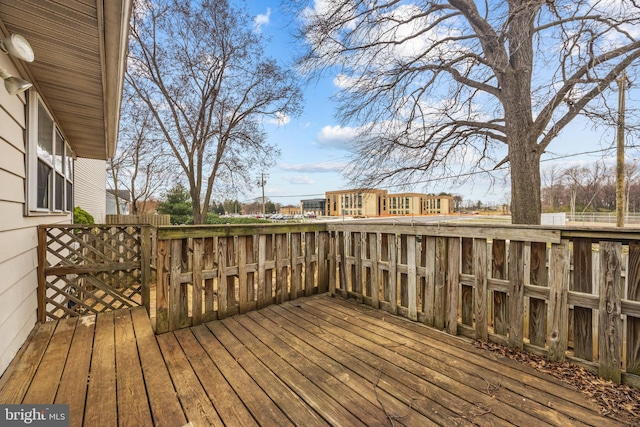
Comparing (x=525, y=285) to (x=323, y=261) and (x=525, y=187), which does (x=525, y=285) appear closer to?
(x=323, y=261)

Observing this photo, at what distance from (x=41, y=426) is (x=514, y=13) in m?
5.44

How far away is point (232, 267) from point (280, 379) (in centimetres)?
140

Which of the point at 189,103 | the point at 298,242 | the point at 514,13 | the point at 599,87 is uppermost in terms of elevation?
the point at 189,103

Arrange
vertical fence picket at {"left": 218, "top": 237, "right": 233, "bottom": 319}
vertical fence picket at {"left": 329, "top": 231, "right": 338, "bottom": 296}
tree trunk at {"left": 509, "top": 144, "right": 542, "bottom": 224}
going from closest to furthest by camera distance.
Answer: vertical fence picket at {"left": 218, "top": 237, "right": 233, "bottom": 319}
vertical fence picket at {"left": 329, "top": 231, "right": 338, "bottom": 296}
tree trunk at {"left": 509, "top": 144, "right": 542, "bottom": 224}

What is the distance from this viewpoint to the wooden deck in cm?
148

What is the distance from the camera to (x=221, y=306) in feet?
9.48

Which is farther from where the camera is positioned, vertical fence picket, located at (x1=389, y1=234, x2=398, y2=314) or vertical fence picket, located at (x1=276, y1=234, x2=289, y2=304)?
vertical fence picket, located at (x1=276, y1=234, x2=289, y2=304)

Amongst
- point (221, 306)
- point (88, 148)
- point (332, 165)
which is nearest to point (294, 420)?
point (221, 306)

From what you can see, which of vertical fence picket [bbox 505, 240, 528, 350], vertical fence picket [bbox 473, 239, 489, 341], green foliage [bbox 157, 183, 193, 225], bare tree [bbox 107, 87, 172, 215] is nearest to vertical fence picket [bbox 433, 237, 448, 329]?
vertical fence picket [bbox 473, 239, 489, 341]

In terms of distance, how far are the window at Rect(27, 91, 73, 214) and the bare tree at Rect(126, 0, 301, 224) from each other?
16.6 feet

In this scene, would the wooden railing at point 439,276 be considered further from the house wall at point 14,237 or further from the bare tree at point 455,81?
the bare tree at point 455,81

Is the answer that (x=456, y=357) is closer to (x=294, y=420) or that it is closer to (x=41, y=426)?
(x=294, y=420)

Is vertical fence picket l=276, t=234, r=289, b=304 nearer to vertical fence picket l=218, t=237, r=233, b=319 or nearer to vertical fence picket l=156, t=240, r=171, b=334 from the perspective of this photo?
vertical fence picket l=218, t=237, r=233, b=319

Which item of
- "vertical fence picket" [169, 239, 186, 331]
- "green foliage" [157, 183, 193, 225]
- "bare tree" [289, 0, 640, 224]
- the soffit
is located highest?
"bare tree" [289, 0, 640, 224]
